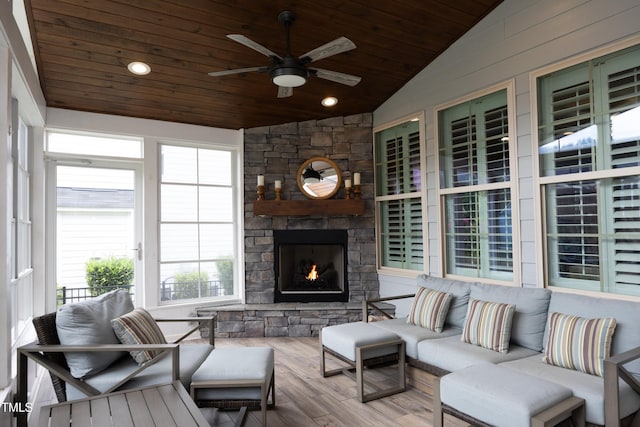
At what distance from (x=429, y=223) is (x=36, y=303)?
424 cm

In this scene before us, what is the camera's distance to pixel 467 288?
366 cm

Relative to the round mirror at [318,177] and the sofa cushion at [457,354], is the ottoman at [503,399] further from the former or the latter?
the round mirror at [318,177]

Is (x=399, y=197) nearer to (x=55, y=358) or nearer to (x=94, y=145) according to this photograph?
(x=94, y=145)

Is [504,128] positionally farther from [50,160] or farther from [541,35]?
[50,160]

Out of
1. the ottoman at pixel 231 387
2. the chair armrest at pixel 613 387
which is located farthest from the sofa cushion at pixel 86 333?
the chair armrest at pixel 613 387

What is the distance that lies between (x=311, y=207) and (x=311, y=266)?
0.89m

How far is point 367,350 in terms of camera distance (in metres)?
3.24

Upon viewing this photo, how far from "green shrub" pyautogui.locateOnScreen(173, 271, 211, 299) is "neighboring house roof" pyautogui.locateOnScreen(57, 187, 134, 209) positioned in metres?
1.08

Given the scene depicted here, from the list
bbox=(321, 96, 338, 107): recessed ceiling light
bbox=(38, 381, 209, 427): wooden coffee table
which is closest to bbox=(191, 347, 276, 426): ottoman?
bbox=(38, 381, 209, 427): wooden coffee table

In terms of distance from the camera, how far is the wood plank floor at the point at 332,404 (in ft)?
9.22

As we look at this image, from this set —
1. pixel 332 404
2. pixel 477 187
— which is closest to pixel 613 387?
pixel 332 404

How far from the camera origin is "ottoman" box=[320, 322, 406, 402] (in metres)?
3.16

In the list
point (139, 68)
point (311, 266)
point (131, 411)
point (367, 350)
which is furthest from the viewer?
point (311, 266)

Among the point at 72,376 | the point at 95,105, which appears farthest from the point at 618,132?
the point at 95,105
